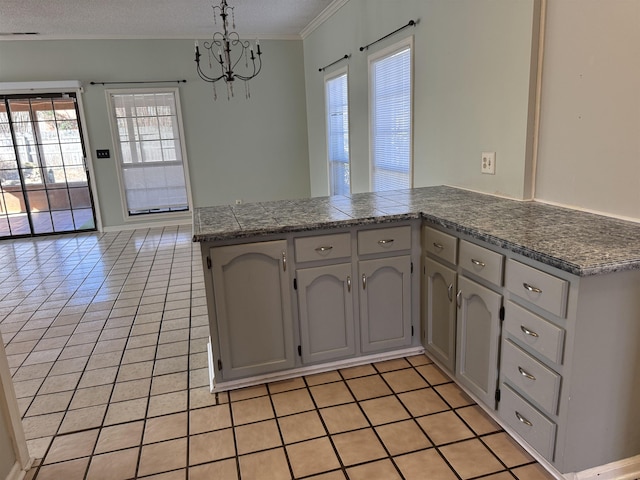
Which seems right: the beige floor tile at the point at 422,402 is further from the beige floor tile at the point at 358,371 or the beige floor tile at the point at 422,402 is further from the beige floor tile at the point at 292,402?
the beige floor tile at the point at 292,402

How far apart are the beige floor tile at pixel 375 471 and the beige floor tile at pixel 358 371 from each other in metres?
0.64

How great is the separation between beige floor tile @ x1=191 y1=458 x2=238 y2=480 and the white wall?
190cm

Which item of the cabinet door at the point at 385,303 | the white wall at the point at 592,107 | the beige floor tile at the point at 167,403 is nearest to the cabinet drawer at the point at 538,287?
the white wall at the point at 592,107

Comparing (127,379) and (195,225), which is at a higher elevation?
(195,225)

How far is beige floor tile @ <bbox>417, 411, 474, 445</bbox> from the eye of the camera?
1.88m

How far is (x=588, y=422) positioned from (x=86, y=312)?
326 centimetres

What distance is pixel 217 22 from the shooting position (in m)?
5.29

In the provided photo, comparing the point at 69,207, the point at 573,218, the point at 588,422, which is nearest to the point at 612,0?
the point at 573,218

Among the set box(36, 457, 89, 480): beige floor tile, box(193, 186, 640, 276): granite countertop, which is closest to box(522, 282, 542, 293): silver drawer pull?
box(193, 186, 640, 276): granite countertop

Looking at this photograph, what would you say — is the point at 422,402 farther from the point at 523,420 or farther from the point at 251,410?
the point at 251,410

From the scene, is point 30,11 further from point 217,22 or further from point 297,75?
point 297,75

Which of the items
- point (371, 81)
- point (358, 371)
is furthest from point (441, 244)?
point (371, 81)

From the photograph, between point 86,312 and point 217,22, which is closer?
point 86,312

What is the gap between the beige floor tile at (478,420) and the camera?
192cm
